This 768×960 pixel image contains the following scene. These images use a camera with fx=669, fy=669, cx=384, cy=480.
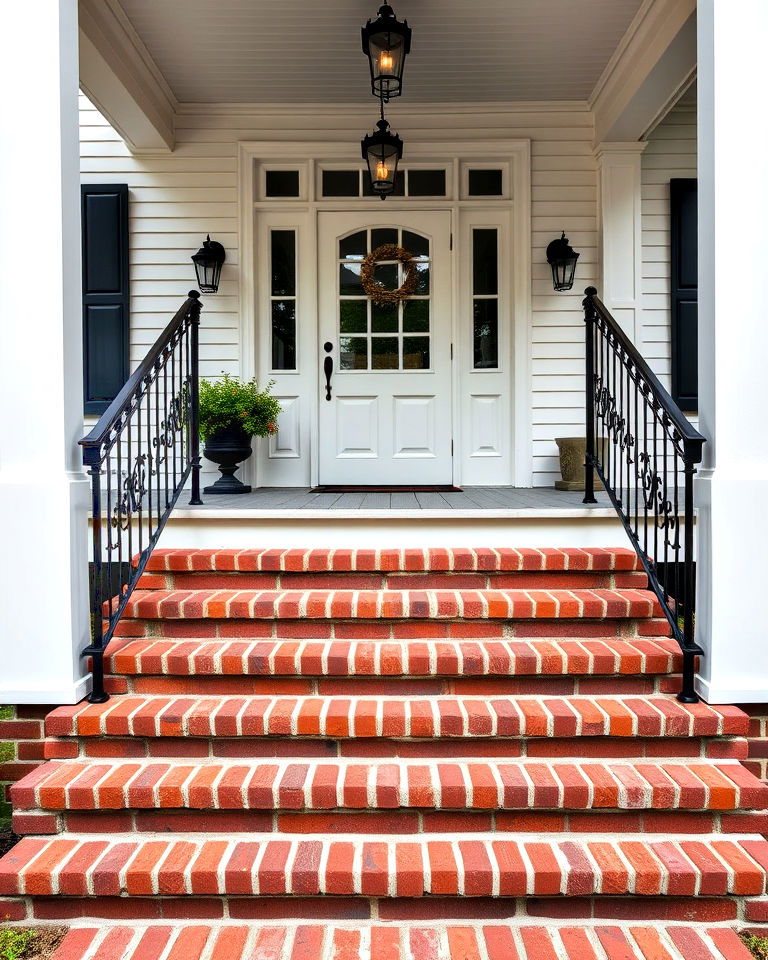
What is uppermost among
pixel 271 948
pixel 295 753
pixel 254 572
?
pixel 254 572

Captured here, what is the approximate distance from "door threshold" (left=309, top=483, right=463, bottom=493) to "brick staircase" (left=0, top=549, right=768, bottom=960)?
1.83m

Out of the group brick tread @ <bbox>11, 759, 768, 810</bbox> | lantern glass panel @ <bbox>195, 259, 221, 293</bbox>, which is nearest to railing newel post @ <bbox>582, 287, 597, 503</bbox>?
brick tread @ <bbox>11, 759, 768, 810</bbox>

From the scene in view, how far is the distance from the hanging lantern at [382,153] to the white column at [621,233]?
1.59m

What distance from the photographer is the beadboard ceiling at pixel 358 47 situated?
142 inches

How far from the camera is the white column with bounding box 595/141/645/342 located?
4.54m

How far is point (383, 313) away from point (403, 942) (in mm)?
3879

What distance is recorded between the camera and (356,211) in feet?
15.5

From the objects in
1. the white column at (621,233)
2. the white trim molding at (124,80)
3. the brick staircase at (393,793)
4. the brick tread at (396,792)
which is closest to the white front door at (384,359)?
the white column at (621,233)

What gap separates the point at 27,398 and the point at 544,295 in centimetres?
348

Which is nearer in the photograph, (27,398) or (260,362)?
(27,398)

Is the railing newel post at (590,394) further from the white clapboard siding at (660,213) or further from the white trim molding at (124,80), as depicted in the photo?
the white trim molding at (124,80)

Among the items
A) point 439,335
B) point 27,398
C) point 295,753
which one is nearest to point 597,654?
point 295,753

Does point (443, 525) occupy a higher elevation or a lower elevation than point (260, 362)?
lower

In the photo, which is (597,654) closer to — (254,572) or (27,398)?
(254,572)
